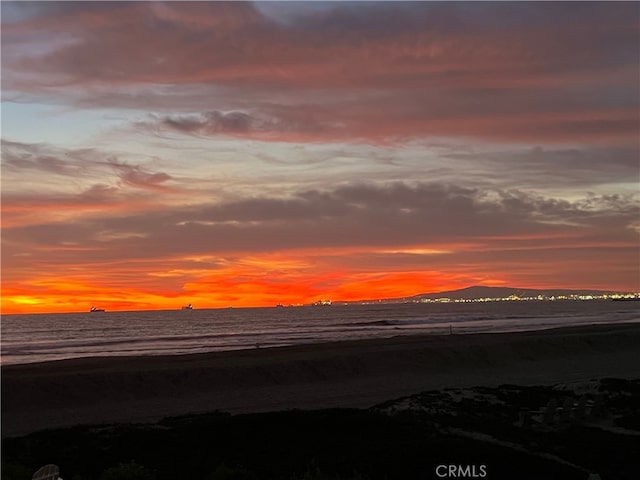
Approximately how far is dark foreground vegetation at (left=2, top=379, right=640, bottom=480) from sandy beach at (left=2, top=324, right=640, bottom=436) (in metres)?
4.44

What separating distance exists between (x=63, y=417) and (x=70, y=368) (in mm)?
11175

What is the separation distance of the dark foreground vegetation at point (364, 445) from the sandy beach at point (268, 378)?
4437 millimetres

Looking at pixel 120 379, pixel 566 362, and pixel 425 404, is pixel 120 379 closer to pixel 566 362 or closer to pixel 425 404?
pixel 425 404

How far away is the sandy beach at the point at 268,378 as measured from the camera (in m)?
24.3

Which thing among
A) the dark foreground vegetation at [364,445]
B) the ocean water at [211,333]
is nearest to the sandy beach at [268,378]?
the dark foreground vegetation at [364,445]

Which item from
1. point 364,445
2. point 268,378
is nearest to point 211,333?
point 268,378

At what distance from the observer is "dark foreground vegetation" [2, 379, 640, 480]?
41.2ft

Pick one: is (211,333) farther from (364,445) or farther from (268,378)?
(364,445)

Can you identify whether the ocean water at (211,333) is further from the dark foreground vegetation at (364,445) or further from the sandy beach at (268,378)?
the dark foreground vegetation at (364,445)

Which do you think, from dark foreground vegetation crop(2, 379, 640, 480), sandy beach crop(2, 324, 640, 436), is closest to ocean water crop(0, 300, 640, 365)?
sandy beach crop(2, 324, 640, 436)

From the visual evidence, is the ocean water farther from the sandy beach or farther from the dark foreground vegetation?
the dark foreground vegetation

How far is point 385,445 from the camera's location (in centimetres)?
1452

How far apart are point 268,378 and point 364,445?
16120mm

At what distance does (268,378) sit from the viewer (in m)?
30.6
